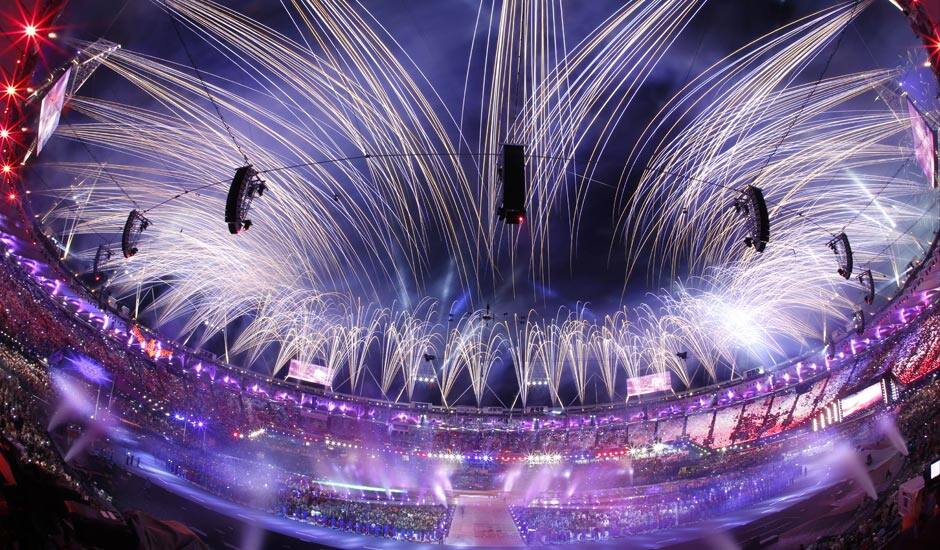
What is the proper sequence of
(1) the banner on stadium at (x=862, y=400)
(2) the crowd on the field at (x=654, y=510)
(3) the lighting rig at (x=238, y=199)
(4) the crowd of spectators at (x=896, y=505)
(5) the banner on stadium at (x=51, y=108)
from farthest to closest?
1. (1) the banner on stadium at (x=862, y=400)
2. (2) the crowd on the field at (x=654, y=510)
3. (5) the banner on stadium at (x=51, y=108)
4. (3) the lighting rig at (x=238, y=199)
5. (4) the crowd of spectators at (x=896, y=505)

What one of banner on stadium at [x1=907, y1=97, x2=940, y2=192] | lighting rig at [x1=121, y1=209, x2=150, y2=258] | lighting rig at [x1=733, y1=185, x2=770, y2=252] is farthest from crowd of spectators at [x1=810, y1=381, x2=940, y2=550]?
lighting rig at [x1=121, y1=209, x2=150, y2=258]

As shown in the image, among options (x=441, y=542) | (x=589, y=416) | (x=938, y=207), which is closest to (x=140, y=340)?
(x=441, y=542)

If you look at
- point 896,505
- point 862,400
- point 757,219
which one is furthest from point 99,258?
point 862,400

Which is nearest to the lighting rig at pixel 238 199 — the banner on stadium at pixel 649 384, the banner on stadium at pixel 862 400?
the banner on stadium at pixel 862 400

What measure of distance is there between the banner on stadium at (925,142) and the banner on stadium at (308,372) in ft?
121

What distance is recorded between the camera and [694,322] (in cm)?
3134

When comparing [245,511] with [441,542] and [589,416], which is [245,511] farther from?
[589,416]

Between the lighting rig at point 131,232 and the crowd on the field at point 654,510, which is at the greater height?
the lighting rig at point 131,232

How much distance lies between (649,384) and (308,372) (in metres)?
27.0

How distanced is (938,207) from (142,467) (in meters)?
33.1

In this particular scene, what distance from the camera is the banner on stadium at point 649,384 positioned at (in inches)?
1711

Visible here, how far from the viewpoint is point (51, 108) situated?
46.6 ft

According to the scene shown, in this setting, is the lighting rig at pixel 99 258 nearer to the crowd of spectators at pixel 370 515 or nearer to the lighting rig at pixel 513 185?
the crowd of spectators at pixel 370 515

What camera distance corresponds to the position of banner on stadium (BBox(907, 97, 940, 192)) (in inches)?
543
